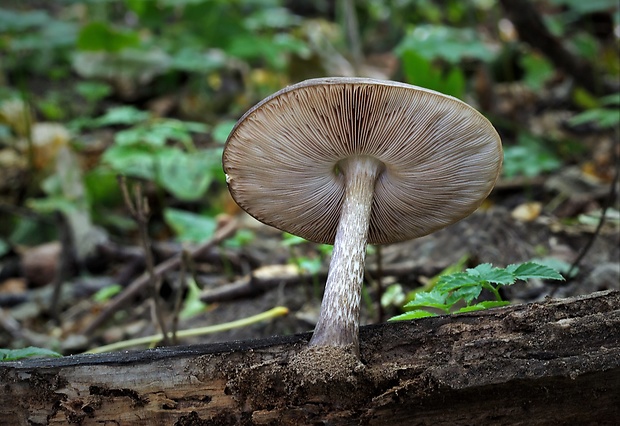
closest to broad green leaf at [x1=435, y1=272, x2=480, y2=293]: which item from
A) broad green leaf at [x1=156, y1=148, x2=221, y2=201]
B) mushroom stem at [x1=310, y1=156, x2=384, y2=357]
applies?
mushroom stem at [x1=310, y1=156, x2=384, y2=357]

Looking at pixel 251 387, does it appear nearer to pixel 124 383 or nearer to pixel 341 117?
pixel 124 383

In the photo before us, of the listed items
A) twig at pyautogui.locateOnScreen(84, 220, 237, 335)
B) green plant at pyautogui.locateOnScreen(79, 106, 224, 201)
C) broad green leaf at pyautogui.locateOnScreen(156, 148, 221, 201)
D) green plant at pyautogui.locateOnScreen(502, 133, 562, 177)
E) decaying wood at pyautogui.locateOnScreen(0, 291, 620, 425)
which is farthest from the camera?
broad green leaf at pyautogui.locateOnScreen(156, 148, 221, 201)

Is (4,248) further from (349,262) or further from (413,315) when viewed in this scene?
(413,315)

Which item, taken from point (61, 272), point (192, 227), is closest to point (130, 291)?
point (192, 227)

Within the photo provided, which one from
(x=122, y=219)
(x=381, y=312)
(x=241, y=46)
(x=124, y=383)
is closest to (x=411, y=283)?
(x=381, y=312)

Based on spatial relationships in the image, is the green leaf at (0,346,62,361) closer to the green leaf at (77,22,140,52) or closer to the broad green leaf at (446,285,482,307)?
the broad green leaf at (446,285,482,307)

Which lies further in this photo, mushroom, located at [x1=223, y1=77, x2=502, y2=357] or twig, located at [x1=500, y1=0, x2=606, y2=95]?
twig, located at [x1=500, y1=0, x2=606, y2=95]
